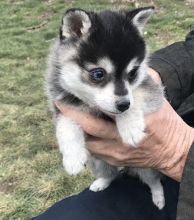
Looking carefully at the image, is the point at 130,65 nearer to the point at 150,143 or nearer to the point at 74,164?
the point at 150,143

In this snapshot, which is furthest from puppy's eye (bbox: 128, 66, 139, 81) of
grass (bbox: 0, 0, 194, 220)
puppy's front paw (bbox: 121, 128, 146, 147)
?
grass (bbox: 0, 0, 194, 220)

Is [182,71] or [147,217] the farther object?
[182,71]

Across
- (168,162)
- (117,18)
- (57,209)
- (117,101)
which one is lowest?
(57,209)

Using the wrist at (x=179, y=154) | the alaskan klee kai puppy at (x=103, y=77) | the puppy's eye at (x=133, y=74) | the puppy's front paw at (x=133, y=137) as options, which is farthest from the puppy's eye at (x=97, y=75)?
the wrist at (x=179, y=154)

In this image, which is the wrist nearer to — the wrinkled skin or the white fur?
the wrinkled skin

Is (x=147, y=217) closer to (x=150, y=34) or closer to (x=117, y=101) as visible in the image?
(x=117, y=101)

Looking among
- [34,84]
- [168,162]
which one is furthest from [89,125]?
[34,84]
